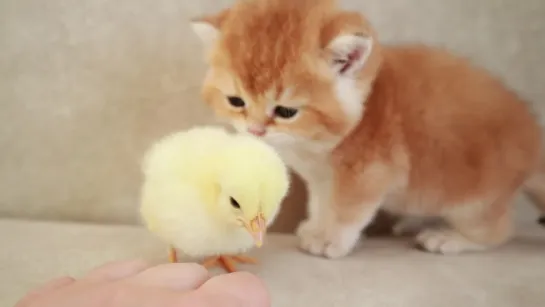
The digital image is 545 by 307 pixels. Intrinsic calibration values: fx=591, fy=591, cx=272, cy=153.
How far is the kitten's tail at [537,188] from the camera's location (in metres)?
0.99

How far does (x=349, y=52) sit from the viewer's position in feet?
2.68

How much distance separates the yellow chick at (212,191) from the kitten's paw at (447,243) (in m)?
0.32

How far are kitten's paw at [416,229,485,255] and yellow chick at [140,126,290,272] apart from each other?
32cm

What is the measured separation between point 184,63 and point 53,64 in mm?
235

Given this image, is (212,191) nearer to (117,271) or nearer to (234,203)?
(234,203)

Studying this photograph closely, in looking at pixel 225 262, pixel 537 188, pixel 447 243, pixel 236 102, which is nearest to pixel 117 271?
pixel 225 262

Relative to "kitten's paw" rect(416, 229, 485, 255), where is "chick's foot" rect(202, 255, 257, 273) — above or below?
below

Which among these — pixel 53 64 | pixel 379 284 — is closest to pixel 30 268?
pixel 53 64

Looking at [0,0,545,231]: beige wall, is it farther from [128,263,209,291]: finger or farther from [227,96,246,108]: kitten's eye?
[128,263,209,291]: finger

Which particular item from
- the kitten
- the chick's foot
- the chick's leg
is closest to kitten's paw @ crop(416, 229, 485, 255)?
the kitten

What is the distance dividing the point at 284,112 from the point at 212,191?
0.16 m

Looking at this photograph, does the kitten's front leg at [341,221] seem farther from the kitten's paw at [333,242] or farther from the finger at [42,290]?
the finger at [42,290]

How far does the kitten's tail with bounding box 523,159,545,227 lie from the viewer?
989 millimetres

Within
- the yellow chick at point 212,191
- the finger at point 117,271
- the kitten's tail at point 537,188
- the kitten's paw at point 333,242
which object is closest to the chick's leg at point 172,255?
the yellow chick at point 212,191
